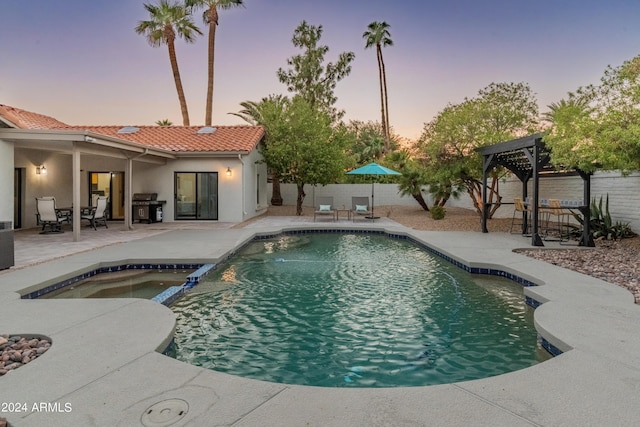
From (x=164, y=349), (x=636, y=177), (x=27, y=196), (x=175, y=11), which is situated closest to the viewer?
(x=164, y=349)

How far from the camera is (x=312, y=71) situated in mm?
27812

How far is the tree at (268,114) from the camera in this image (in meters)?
18.1

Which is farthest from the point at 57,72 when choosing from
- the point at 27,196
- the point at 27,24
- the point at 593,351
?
the point at 593,351

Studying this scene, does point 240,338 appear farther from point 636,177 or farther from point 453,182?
point 453,182

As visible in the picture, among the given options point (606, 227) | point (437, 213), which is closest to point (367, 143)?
point (437, 213)

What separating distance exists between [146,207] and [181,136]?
375 cm

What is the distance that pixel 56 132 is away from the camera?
30.4 ft

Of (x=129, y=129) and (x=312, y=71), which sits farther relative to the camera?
(x=312, y=71)

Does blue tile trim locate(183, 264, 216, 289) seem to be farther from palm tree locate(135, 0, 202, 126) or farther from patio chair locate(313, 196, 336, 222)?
palm tree locate(135, 0, 202, 126)

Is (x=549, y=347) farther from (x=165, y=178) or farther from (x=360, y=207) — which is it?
(x=165, y=178)

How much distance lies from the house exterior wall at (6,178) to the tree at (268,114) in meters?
9.92

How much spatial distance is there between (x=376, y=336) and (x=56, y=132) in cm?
912

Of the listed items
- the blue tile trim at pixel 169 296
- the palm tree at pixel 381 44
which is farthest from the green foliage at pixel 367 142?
the blue tile trim at pixel 169 296

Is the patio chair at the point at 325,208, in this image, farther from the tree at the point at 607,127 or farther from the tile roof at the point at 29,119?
the tile roof at the point at 29,119
